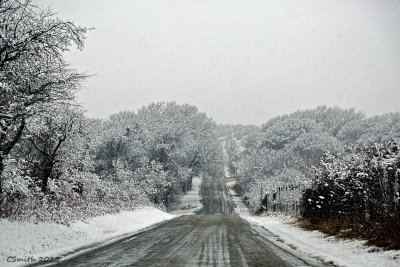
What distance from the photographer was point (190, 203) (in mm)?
58125

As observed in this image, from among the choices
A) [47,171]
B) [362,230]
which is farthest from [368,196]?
[47,171]

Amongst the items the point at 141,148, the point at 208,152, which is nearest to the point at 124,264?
the point at 141,148

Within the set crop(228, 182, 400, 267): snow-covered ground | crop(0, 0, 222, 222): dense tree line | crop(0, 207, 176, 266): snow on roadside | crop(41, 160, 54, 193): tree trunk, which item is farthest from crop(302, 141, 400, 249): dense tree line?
crop(41, 160, 54, 193): tree trunk

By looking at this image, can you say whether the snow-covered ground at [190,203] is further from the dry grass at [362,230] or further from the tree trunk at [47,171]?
the dry grass at [362,230]

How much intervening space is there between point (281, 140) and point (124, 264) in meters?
80.5

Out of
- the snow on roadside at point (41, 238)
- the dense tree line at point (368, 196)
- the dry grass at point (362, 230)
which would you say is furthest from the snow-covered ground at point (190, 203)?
the snow on roadside at point (41, 238)

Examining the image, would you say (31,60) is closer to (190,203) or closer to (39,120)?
(39,120)

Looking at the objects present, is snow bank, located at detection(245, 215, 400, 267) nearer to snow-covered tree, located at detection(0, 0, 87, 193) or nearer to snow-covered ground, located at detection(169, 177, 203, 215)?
snow-covered tree, located at detection(0, 0, 87, 193)

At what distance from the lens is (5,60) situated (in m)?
8.73

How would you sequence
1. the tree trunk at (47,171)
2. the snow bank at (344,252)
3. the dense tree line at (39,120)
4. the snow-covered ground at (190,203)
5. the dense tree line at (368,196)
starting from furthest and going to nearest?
1. the snow-covered ground at (190,203)
2. the tree trunk at (47,171)
3. the dense tree line at (368,196)
4. the dense tree line at (39,120)
5. the snow bank at (344,252)

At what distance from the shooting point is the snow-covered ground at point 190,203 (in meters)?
48.9

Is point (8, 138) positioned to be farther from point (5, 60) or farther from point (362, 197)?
point (362, 197)

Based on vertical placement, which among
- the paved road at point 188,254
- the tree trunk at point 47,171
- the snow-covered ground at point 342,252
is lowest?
the snow-covered ground at point 342,252

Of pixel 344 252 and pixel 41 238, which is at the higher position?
pixel 41 238
